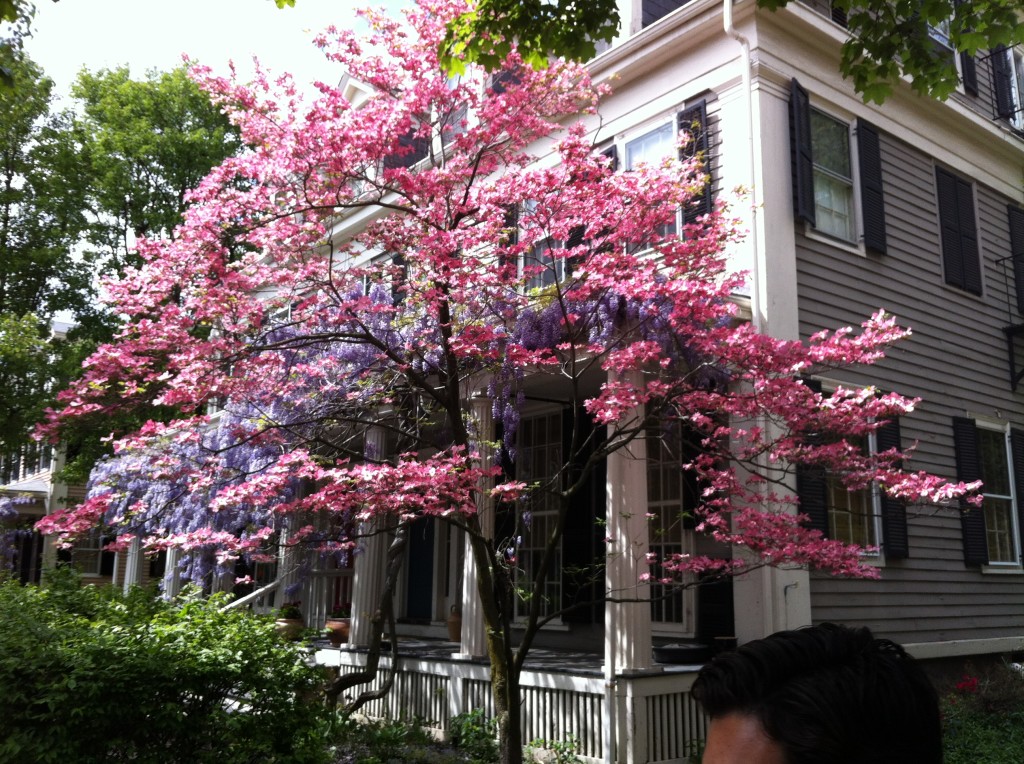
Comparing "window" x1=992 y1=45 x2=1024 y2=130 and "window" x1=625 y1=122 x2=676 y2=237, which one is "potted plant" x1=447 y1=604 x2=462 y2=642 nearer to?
"window" x1=625 y1=122 x2=676 y2=237

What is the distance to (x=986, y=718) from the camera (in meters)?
10.2

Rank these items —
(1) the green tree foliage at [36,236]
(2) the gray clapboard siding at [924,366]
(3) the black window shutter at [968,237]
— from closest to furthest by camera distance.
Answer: (2) the gray clapboard siding at [924,366], (3) the black window shutter at [968,237], (1) the green tree foliage at [36,236]

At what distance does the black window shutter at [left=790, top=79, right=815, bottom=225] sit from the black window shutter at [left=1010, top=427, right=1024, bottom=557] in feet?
16.6

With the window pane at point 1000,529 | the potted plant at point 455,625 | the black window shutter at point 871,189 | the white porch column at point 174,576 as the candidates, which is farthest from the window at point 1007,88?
the white porch column at point 174,576

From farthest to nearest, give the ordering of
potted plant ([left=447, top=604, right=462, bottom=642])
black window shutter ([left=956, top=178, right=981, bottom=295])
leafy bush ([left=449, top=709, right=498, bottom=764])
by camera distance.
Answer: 1. potted plant ([left=447, top=604, right=462, bottom=642])
2. black window shutter ([left=956, top=178, right=981, bottom=295])
3. leafy bush ([left=449, top=709, right=498, bottom=764])

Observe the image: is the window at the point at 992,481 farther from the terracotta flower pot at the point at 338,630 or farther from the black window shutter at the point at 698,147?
the terracotta flower pot at the point at 338,630

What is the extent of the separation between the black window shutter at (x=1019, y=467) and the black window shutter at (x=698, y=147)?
606 centimetres

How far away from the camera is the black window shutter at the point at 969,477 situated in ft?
40.0

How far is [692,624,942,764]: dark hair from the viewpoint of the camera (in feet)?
4.26

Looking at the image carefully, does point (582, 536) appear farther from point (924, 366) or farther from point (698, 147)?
point (698, 147)

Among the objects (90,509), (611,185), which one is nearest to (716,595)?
(611,185)

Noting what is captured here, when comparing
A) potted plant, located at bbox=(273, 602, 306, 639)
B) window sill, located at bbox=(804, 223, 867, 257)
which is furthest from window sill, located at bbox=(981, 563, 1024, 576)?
potted plant, located at bbox=(273, 602, 306, 639)

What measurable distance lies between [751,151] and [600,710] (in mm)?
5913

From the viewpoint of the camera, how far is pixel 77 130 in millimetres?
22891
